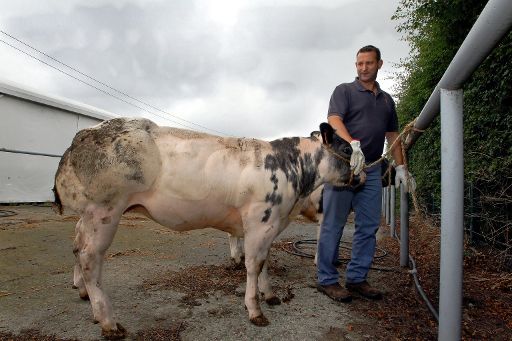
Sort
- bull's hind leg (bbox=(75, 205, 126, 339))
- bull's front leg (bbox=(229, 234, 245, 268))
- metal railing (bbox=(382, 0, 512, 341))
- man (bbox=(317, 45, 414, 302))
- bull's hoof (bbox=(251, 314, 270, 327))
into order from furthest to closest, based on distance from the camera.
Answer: bull's front leg (bbox=(229, 234, 245, 268)) → man (bbox=(317, 45, 414, 302)) → bull's hoof (bbox=(251, 314, 270, 327)) → bull's hind leg (bbox=(75, 205, 126, 339)) → metal railing (bbox=(382, 0, 512, 341))

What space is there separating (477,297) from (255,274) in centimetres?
215

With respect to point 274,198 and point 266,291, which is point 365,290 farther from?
point 274,198

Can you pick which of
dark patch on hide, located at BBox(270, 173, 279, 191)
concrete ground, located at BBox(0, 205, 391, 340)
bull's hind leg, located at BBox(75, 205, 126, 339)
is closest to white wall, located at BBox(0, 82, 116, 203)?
concrete ground, located at BBox(0, 205, 391, 340)

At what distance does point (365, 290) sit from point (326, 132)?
1559 mm

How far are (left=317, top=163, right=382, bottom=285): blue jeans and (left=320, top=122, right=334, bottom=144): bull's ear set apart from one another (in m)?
0.61

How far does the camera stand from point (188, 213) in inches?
121

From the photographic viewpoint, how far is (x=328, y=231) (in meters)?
3.98

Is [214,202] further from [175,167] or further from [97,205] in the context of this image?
[97,205]

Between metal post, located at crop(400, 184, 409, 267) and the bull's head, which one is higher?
the bull's head

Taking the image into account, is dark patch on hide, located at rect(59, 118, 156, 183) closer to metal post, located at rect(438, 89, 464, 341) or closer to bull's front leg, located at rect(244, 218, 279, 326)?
bull's front leg, located at rect(244, 218, 279, 326)

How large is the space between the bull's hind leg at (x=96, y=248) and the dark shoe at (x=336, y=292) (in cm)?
188

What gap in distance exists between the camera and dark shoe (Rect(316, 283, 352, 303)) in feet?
11.7

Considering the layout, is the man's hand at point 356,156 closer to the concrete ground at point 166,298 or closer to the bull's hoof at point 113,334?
the concrete ground at point 166,298

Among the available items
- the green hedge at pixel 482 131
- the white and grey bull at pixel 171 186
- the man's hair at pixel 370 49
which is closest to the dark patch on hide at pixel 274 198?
the white and grey bull at pixel 171 186
